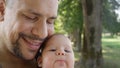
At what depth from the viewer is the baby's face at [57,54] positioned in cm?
127

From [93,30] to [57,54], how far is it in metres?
8.21

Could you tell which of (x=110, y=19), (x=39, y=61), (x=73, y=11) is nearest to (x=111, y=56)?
(x=110, y=19)

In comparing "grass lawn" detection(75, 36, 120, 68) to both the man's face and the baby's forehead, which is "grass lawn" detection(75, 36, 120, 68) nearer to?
the baby's forehead

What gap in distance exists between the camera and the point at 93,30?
9438 mm

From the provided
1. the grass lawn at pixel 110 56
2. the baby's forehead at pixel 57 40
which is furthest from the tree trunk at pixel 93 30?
the baby's forehead at pixel 57 40

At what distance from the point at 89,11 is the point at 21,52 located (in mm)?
8132

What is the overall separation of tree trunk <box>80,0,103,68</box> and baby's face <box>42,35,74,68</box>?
26.1ft

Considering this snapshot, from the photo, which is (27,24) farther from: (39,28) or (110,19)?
(110,19)

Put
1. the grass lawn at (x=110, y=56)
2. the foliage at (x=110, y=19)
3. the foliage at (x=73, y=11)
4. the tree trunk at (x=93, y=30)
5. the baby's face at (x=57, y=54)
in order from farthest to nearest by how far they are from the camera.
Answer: the grass lawn at (x=110, y=56) < the foliage at (x=110, y=19) < the foliage at (x=73, y=11) < the tree trunk at (x=93, y=30) < the baby's face at (x=57, y=54)

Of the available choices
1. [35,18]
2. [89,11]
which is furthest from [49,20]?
[89,11]

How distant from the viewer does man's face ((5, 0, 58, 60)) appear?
1169 mm

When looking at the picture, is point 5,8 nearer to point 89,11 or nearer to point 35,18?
point 35,18

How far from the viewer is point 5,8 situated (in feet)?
4.18

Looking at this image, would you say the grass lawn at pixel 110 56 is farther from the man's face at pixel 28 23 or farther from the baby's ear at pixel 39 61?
the man's face at pixel 28 23
